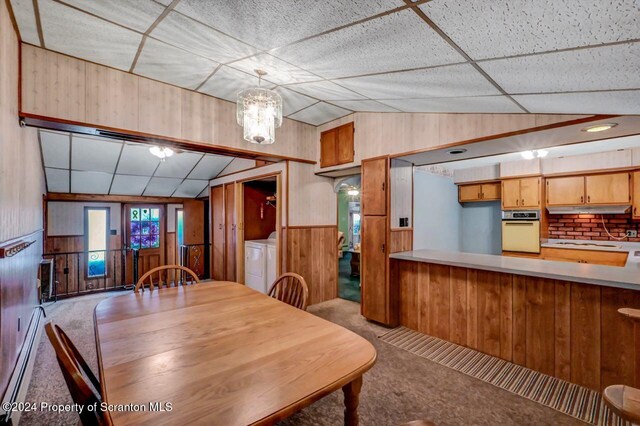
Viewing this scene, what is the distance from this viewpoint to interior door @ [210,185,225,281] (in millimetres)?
5926

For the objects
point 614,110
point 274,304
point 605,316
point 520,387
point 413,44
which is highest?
point 413,44

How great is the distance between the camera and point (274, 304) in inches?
75.9

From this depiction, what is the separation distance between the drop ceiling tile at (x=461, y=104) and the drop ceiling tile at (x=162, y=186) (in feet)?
15.6

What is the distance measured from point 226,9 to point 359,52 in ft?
2.59

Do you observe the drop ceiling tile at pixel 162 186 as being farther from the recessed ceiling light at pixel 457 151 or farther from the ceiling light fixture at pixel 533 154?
the ceiling light fixture at pixel 533 154

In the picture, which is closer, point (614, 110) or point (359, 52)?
point (359, 52)

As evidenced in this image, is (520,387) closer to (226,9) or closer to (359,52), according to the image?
(359,52)

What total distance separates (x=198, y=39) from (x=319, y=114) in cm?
206

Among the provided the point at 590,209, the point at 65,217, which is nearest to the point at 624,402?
the point at 590,209

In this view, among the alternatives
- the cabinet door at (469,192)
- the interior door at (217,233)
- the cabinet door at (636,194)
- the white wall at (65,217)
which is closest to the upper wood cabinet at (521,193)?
the cabinet door at (469,192)

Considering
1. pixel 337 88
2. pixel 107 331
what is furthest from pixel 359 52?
pixel 107 331

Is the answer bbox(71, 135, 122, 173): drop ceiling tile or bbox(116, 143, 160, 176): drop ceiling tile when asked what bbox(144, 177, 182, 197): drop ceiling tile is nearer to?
bbox(116, 143, 160, 176): drop ceiling tile

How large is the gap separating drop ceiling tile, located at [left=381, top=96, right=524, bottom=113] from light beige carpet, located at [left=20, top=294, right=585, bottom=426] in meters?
2.23

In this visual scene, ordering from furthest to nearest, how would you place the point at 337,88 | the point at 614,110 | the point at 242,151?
1. the point at 242,151
2. the point at 337,88
3. the point at 614,110
